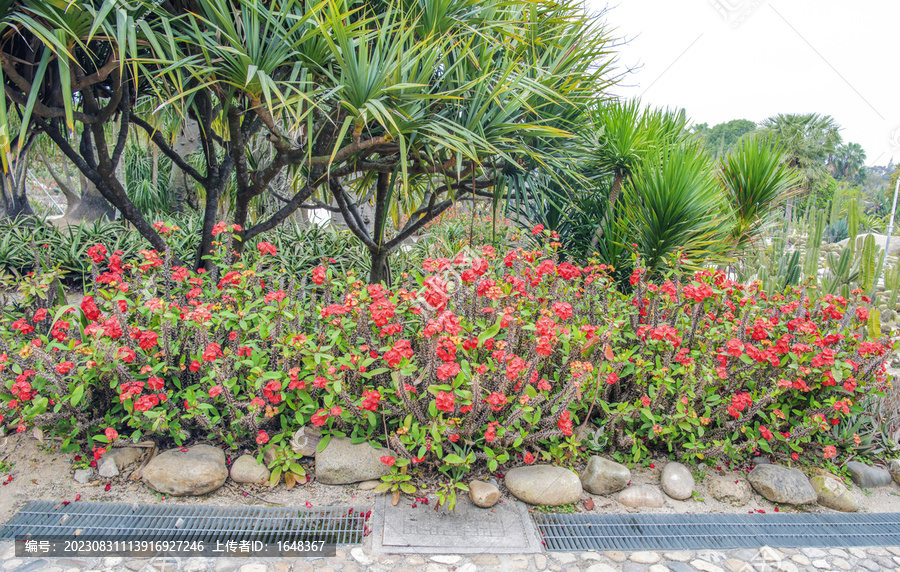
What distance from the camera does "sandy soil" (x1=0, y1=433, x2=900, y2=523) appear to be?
2.04 metres

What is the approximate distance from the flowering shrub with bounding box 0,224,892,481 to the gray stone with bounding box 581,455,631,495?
133 millimetres

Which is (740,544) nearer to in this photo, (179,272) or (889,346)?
(889,346)

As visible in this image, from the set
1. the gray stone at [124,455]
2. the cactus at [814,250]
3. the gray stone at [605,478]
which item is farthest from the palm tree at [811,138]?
the gray stone at [124,455]

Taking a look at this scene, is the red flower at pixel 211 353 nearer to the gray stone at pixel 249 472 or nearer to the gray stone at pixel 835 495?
the gray stone at pixel 249 472

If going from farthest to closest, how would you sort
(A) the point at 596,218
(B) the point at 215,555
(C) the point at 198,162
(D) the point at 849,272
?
1. (C) the point at 198,162
2. (A) the point at 596,218
3. (D) the point at 849,272
4. (B) the point at 215,555

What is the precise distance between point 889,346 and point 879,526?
0.90 meters

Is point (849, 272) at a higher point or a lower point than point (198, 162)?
lower

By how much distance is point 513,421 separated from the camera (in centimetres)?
209

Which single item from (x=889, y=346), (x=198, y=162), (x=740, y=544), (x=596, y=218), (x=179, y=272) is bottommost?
(x=740, y=544)

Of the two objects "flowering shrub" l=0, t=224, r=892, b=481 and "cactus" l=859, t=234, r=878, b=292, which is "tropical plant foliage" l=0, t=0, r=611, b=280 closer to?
"flowering shrub" l=0, t=224, r=892, b=481

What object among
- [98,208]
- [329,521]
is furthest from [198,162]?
[329,521]

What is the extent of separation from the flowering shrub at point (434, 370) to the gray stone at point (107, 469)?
0.15 meters

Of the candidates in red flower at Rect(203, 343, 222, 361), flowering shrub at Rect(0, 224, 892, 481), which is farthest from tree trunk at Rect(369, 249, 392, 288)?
red flower at Rect(203, 343, 222, 361)

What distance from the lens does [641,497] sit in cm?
224
